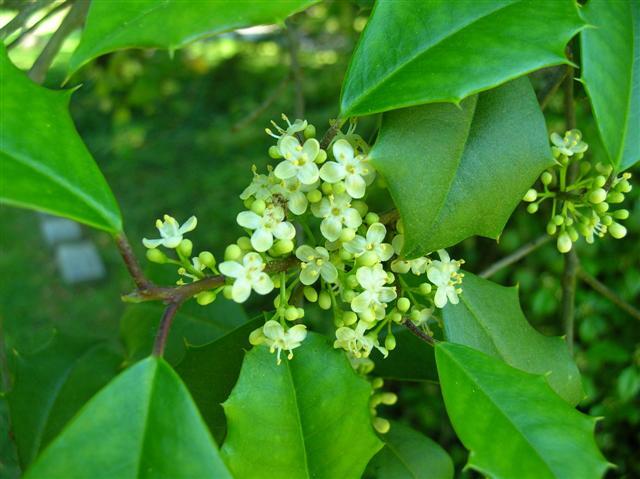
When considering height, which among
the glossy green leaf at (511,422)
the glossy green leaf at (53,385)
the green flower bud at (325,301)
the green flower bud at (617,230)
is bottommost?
the glossy green leaf at (53,385)

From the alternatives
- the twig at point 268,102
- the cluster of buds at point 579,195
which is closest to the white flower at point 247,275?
the cluster of buds at point 579,195

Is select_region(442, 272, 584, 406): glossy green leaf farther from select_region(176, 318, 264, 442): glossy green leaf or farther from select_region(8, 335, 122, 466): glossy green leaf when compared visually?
select_region(8, 335, 122, 466): glossy green leaf

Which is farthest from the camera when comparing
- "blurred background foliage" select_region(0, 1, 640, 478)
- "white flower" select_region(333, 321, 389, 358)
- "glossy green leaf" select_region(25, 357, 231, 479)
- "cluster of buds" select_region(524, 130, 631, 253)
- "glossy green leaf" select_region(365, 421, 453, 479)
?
"blurred background foliage" select_region(0, 1, 640, 478)

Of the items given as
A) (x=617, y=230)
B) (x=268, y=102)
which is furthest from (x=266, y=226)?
(x=268, y=102)

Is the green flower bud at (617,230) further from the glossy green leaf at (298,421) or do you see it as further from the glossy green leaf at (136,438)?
the glossy green leaf at (136,438)

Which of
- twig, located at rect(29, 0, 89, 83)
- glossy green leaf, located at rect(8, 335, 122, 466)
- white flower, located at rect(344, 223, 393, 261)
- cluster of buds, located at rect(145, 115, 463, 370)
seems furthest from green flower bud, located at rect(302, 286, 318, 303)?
twig, located at rect(29, 0, 89, 83)

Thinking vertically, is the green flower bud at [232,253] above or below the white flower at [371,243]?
above

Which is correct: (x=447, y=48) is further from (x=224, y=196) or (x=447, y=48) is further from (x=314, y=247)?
(x=224, y=196)
